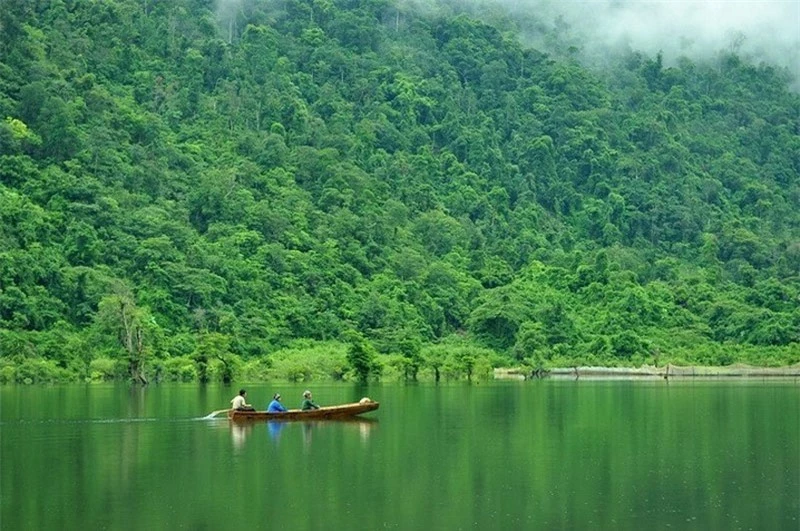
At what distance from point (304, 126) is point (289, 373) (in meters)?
37.0

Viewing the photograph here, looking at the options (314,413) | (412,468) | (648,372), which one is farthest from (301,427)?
(648,372)

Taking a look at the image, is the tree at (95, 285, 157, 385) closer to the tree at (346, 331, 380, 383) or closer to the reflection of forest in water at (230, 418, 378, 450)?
the tree at (346, 331, 380, 383)

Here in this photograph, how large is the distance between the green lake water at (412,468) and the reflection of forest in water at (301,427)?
75 millimetres

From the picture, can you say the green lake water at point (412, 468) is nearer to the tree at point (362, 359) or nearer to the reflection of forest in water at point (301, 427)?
the reflection of forest in water at point (301, 427)

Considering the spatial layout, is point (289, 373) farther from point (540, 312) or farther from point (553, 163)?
point (553, 163)

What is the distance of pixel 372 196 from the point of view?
8938cm

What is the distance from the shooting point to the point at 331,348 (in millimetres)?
67438

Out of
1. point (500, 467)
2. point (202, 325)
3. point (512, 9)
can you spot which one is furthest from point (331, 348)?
point (512, 9)

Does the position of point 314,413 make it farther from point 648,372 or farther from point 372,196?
point 372,196

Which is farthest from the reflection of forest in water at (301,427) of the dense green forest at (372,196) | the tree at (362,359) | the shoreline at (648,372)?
the shoreline at (648,372)

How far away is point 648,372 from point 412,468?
1726 inches

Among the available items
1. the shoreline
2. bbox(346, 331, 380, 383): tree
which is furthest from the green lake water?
the shoreline

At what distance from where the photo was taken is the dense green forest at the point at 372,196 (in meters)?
67.0

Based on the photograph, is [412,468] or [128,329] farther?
[128,329]
